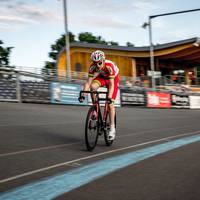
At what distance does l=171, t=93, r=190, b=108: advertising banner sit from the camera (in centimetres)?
3117

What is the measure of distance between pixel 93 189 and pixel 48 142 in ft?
11.9

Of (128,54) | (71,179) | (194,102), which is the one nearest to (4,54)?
(128,54)

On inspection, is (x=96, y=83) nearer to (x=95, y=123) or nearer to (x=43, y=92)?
(x=95, y=123)

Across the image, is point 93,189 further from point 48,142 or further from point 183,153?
point 48,142

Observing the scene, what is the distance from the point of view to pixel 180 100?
104ft

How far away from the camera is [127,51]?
51.9 metres

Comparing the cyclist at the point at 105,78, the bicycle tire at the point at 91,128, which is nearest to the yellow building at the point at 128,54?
the cyclist at the point at 105,78

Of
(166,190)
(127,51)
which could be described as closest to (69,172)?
(166,190)

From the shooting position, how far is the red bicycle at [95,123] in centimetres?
676

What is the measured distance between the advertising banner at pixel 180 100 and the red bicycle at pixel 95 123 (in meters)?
24.0

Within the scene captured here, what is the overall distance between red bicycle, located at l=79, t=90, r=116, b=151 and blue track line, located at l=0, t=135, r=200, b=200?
2.07 feet

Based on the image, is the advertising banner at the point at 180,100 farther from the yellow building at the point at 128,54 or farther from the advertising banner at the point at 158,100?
the yellow building at the point at 128,54

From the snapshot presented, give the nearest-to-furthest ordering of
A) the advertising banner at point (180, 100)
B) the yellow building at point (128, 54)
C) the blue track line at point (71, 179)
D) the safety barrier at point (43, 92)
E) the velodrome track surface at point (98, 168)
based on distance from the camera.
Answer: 1. the blue track line at point (71, 179)
2. the velodrome track surface at point (98, 168)
3. the safety barrier at point (43, 92)
4. the advertising banner at point (180, 100)
5. the yellow building at point (128, 54)

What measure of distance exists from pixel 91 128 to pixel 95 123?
0.17 metres
